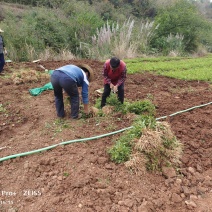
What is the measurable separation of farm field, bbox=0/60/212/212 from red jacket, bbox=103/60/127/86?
30.5 inches

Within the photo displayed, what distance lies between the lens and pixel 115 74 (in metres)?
4.61

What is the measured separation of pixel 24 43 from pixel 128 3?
20259mm

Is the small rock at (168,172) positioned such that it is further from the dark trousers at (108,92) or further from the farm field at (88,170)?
the dark trousers at (108,92)

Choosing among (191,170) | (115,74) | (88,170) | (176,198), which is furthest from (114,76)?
(176,198)

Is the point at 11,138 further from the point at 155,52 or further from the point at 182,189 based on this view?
the point at 155,52

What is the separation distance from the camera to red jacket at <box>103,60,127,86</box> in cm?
454

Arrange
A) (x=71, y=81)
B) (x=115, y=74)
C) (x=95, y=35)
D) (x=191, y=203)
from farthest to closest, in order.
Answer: (x=95, y=35) < (x=115, y=74) < (x=71, y=81) < (x=191, y=203)

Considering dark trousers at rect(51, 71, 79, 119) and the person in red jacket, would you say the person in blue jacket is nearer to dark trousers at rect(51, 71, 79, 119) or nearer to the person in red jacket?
dark trousers at rect(51, 71, 79, 119)

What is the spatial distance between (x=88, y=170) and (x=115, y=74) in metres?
2.23

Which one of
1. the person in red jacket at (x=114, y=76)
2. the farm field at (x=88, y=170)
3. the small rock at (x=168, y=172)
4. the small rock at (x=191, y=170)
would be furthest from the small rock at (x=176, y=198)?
the person in red jacket at (x=114, y=76)

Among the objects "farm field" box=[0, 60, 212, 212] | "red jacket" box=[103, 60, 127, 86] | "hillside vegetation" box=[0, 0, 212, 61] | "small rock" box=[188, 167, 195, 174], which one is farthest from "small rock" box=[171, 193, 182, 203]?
"hillside vegetation" box=[0, 0, 212, 61]

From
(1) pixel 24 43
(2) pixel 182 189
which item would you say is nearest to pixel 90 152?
(2) pixel 182 189

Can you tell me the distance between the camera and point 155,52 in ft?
44.7

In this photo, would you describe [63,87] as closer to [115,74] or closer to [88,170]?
[115,74]
